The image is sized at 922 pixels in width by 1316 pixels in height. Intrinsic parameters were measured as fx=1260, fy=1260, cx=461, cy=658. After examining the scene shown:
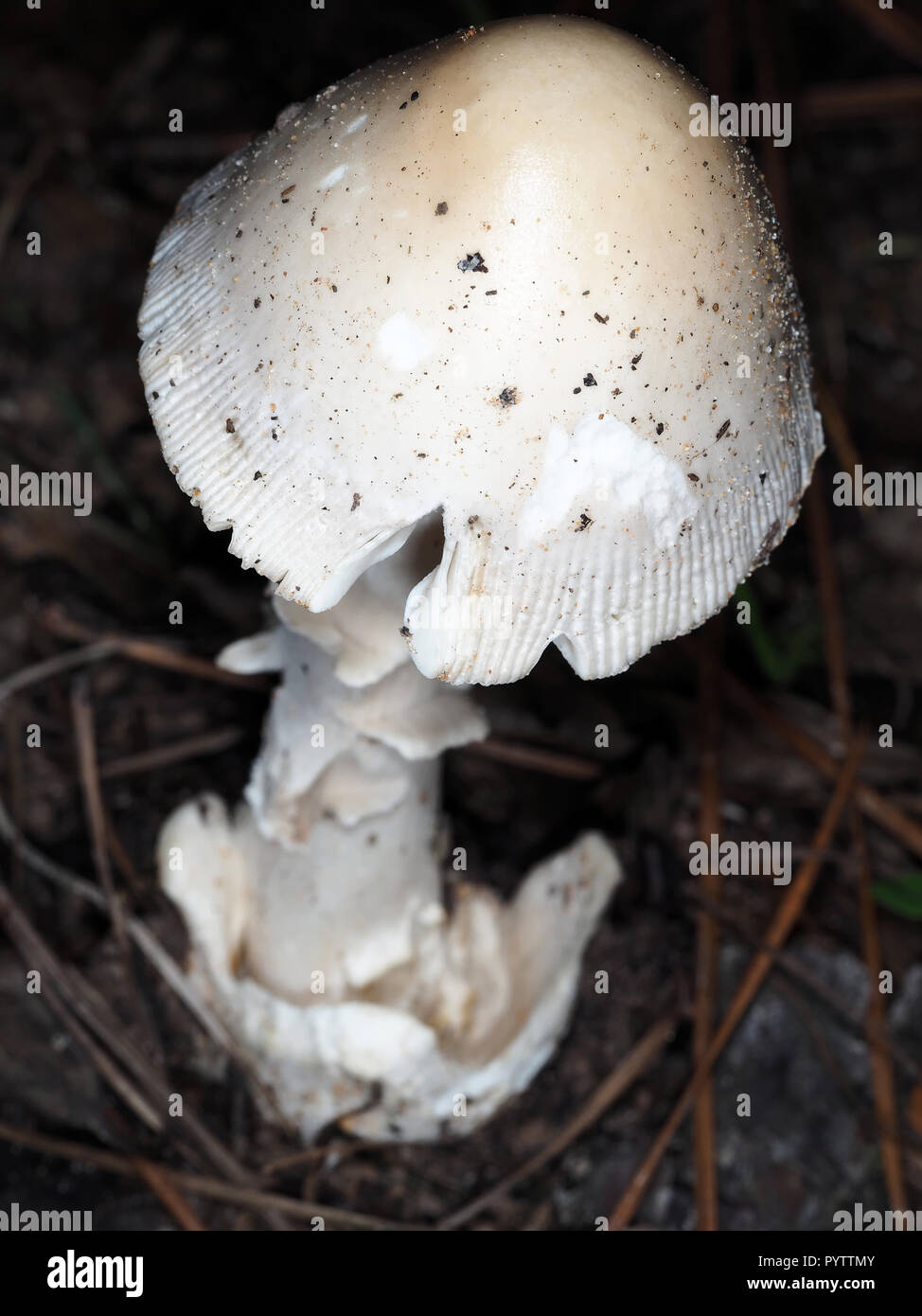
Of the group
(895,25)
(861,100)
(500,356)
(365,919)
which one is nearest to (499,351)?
(500,356)

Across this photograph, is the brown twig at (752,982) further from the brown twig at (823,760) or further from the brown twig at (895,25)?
the brown twig at (895,25)

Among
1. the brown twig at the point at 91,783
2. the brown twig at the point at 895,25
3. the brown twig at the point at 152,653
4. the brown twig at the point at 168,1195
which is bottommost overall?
the brown twig at the point at 168,1195

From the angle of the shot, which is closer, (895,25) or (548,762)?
(548,762)

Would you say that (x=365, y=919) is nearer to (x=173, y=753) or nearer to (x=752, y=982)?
(x=173, y=753)

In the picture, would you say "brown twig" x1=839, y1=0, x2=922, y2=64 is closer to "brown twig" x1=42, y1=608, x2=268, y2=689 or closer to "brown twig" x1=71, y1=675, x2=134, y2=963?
"brown twig" x1=42, y1=608, x2=268, y2=689

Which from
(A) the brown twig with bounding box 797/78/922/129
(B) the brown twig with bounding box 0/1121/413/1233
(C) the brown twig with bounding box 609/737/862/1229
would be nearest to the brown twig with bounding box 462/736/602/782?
(C) the brown twig with bounding box 609/737/862/1229

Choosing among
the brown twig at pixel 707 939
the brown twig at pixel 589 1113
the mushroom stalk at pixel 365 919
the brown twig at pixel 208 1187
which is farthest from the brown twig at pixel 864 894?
the brown twig at pixel 208 1187
